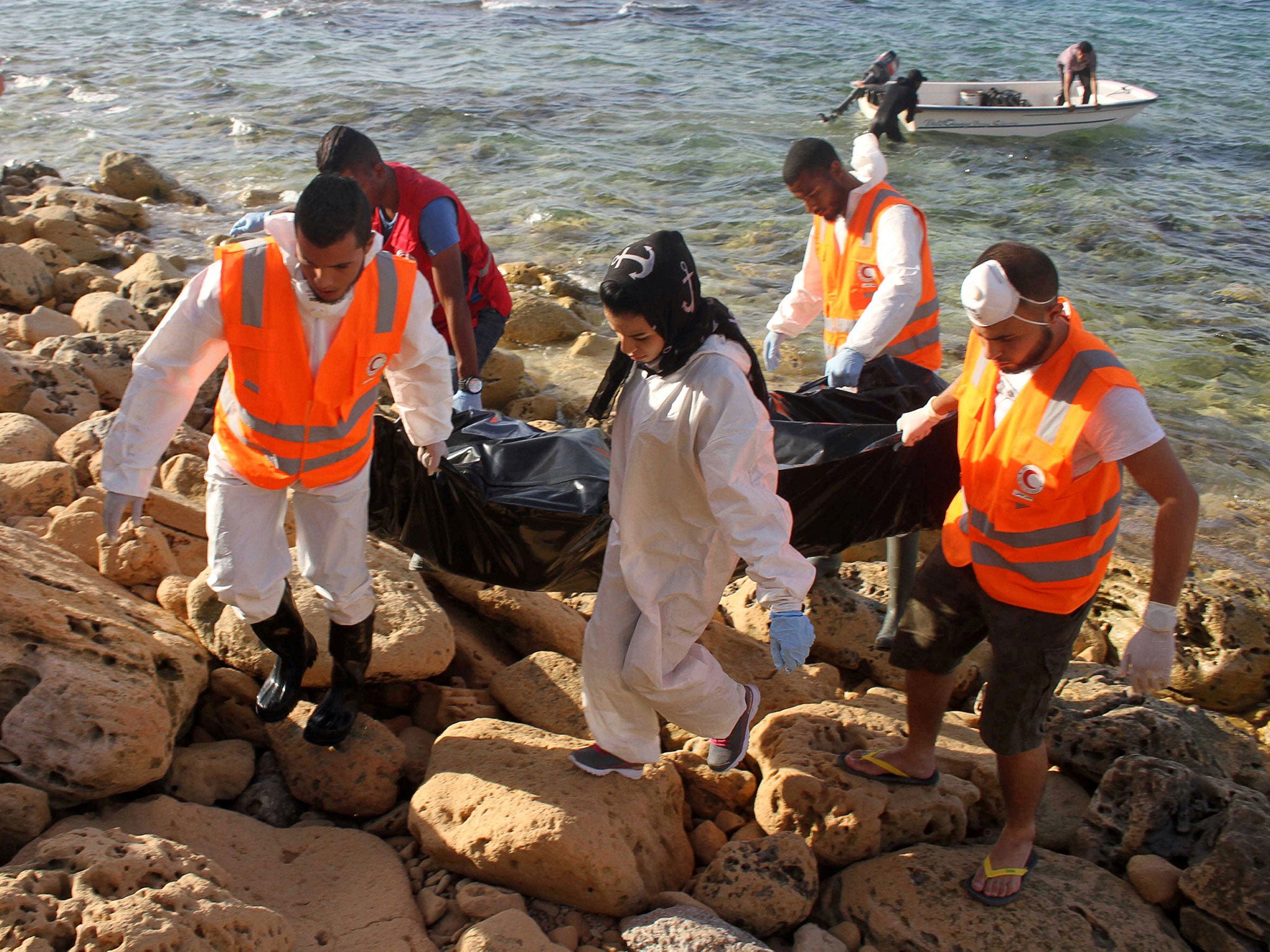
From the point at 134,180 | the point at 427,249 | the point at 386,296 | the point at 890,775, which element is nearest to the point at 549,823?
the point at 890,775

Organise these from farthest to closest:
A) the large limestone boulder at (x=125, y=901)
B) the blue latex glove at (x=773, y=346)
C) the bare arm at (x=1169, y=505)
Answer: the blue latex glove at (x=773, y=346)
the bare arm at (x=1169, y=505)
the large limestone boulder at (x=125, y=901)

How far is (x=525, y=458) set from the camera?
3801 millimetres

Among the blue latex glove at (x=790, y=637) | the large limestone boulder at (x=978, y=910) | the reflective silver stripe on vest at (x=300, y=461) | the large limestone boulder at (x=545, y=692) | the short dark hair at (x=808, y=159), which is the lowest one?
the large limestone boulder at (x=978, y=910)

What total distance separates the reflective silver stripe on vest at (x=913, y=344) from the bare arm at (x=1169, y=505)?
1923mm

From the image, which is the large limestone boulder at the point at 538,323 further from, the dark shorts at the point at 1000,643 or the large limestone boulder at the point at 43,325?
the dark shorts at the point at 1000,643

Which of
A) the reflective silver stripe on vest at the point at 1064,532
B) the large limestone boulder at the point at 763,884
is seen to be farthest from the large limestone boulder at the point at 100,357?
the reflective silver stripe on vest at the point at 1064,532

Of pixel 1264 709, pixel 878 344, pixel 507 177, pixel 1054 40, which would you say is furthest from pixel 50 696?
pixel 1054 40

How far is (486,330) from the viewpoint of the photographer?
15.4 ft

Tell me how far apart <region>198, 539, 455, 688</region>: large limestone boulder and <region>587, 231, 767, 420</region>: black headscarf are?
1.39 meters

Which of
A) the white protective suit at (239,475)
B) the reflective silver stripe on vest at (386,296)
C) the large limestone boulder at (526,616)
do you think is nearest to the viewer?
the white protective suit at (239,475)

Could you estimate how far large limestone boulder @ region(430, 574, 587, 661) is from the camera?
12.9 feet

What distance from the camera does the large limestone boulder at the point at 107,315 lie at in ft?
21.4

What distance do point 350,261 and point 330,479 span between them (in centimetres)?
61

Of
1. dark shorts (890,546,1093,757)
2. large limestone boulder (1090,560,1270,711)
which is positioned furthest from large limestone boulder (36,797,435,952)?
large limestone boulder (1090,560,1270,711)
